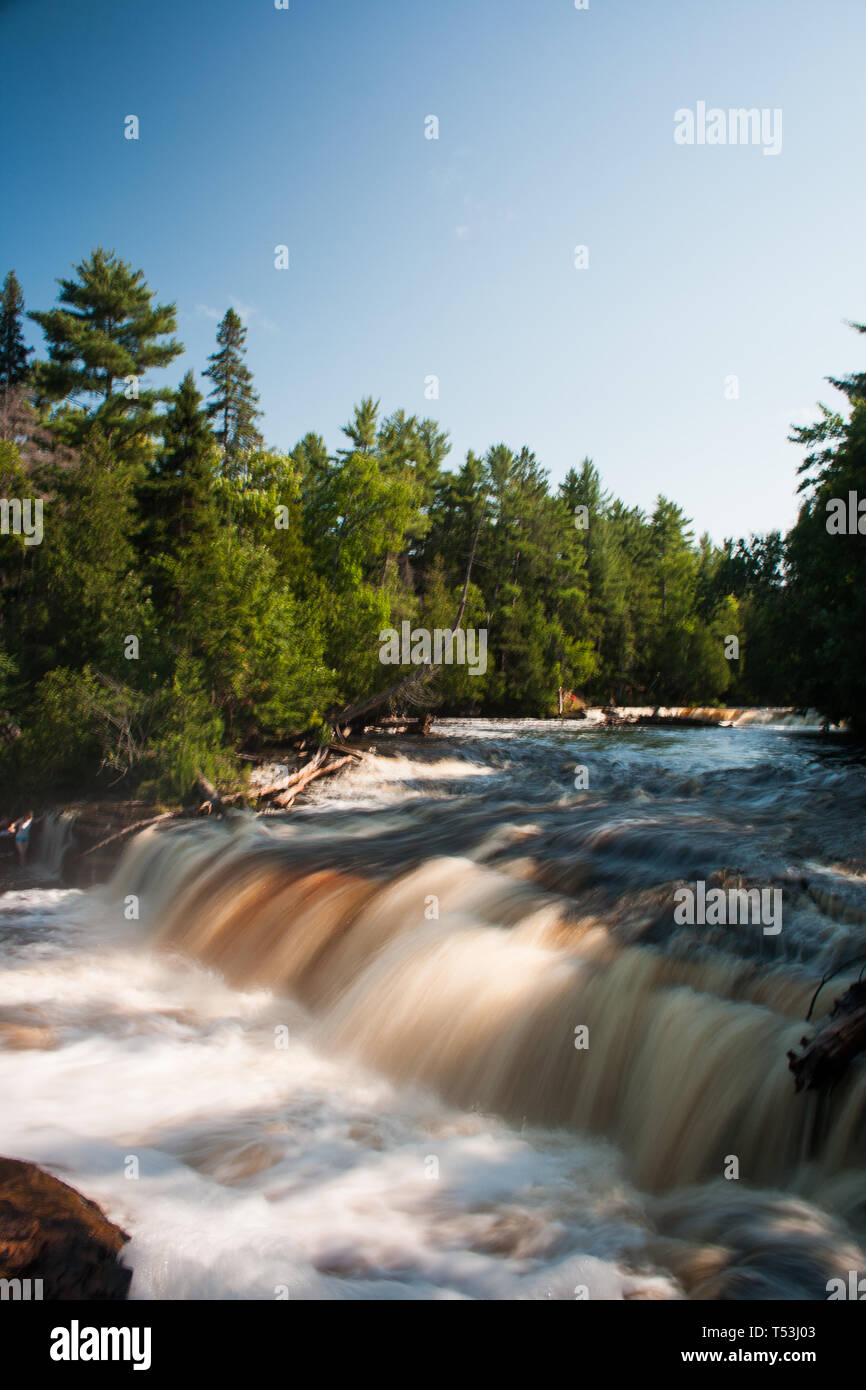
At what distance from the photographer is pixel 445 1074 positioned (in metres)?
6.71

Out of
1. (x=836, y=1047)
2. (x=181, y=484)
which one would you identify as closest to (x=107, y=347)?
(x=181, y=484)

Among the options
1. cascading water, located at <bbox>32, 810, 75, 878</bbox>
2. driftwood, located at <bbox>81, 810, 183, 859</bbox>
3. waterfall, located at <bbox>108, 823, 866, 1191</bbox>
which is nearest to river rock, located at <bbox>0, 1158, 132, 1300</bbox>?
waterfall, located at <bbox>108, 823, 866, 1191</bbox>

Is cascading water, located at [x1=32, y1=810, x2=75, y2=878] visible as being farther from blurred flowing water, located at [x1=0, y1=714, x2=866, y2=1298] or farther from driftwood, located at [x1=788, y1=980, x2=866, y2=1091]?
driftwood, located at [x1=788, y1=980, x2=866, y2=1091]

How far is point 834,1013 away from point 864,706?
1891 cm

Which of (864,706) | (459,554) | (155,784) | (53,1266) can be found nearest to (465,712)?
(459,554)

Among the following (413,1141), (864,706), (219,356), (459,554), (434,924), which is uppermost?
(219,356)

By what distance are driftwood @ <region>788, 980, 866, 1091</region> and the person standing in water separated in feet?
43.8

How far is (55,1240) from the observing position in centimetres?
365

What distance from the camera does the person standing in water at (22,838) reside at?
1406 cm

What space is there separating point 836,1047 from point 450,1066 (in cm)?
319

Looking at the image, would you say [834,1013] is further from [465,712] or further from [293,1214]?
[465,712]

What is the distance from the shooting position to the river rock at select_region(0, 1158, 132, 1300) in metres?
3.44

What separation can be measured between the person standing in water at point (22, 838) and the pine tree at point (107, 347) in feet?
89.3
